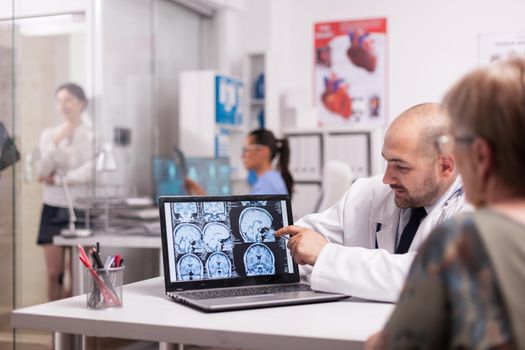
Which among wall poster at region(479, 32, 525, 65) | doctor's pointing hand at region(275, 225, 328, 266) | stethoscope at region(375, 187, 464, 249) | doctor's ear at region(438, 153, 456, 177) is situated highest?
wall poster at region(479, 32, 525, 65)

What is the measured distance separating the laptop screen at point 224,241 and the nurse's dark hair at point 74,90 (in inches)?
99.6

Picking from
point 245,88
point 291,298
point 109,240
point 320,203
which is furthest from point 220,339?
point 245,88

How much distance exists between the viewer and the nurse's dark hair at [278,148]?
439 cm

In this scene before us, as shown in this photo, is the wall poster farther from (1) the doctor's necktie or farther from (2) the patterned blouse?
(2) the patterned blouse

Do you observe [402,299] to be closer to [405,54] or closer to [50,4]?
[50,4]

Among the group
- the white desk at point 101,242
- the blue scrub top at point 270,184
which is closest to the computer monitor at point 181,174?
the blue scrub top at point 270,184

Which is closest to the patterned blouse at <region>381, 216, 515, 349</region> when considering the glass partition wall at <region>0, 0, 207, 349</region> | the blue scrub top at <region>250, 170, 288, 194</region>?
the glass partition wall at <region>0, 0, 207, 349</region>

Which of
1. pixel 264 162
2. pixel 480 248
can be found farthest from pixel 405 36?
pixel 480 248

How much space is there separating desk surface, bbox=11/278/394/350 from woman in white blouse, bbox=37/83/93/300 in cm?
224

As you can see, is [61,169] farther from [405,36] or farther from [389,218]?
[405,36]

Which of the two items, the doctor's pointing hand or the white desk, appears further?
the white desk

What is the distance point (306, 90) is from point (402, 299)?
5.29 metres

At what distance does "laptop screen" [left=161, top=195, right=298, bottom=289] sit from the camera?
1625mm

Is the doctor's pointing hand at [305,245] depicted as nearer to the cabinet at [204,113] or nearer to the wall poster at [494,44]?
the cabinet at [204,113]
